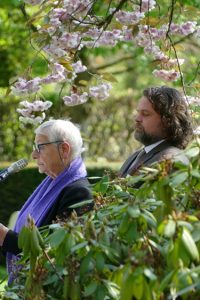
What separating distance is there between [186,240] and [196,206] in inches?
24.1

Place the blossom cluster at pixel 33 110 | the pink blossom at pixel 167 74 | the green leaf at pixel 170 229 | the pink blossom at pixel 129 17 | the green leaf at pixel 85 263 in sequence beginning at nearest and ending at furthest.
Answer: the green leaf at pixel 170 229 < the green leaf at pixel 85 263 < the pink blossom at pixel 129 17 < the blossom cluster at pixel 33 110 < the pink blossom at pixel 167 74

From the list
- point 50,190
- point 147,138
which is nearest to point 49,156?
point 50,190

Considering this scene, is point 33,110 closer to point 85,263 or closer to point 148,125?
point 148,125

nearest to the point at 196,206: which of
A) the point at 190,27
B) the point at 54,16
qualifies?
the point at 54,16

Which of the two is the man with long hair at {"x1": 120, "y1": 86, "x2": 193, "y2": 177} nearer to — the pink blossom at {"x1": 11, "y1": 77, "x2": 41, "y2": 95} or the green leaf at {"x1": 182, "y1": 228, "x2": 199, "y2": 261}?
the pink blossom at {"x1": 11, "y1": 77, "x2": 41, "y2": 95}

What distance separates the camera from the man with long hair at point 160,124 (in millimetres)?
4918

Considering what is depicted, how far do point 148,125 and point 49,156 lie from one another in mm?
641

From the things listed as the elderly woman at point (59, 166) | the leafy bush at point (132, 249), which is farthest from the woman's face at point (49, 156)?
the leafy bush at point (132, 249)

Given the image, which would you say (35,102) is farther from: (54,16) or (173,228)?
(173,228)

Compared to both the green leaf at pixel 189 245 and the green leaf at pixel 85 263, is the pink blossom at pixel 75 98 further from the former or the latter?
the green leaf at pixel 189 245

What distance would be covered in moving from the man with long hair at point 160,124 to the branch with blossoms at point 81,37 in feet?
0.61

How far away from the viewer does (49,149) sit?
4641 mm

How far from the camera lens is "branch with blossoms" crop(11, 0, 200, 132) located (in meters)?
4.98

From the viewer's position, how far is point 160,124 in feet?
16.2
